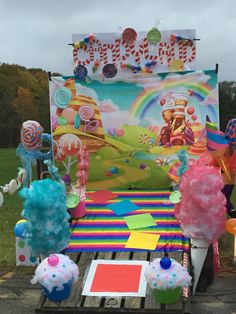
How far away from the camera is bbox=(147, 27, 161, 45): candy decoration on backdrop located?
7.07 metres

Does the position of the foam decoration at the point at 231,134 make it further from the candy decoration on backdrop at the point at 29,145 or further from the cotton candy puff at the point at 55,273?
the cotton candy puff at the point at 55,273

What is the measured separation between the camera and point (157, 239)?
5.09 metres

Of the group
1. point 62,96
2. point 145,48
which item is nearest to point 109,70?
point 145,48

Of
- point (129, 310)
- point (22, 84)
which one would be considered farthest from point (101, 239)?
point (22, 84)

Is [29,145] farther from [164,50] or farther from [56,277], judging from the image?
[164,50]

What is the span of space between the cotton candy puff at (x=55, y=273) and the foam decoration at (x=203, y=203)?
49.2 inches

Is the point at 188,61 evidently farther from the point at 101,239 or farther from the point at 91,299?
the point at 91,299

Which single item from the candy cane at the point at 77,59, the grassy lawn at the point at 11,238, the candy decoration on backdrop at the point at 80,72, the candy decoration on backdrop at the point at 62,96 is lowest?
the grassy lawn at the point at 11,238

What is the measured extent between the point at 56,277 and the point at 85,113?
3.67 m

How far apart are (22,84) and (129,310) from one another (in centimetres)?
3246

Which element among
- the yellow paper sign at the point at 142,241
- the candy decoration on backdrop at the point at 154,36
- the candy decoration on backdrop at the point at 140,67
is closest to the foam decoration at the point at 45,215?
the yellow paper sign at the point at 142,241

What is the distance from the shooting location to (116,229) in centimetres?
542

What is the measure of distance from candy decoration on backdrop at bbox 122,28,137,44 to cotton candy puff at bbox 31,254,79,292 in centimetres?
425

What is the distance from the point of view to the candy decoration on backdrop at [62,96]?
22.9 ft
